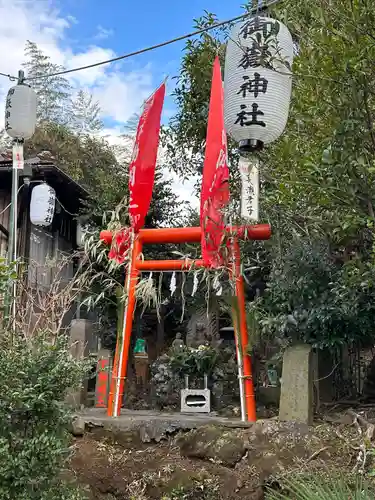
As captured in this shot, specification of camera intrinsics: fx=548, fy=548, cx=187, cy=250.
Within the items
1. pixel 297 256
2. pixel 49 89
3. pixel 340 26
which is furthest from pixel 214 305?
pixel 49 89

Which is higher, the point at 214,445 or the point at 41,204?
the point at 41,204

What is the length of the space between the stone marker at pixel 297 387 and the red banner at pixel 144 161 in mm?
3334

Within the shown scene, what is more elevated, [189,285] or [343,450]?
[189,285]

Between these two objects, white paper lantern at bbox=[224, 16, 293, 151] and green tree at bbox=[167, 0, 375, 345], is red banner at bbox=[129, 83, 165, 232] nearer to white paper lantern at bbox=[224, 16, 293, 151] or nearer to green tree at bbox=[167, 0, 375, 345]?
green tree at bbox=[167, 0, 375, 345]

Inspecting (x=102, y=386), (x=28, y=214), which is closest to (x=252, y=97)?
(x=102, y=386)

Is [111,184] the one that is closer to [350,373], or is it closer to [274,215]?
[274,215]

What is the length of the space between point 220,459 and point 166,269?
3.26m

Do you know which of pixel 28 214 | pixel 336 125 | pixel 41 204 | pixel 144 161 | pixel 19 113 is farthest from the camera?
pixel 28 214

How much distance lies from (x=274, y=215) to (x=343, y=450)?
4112 millimetres

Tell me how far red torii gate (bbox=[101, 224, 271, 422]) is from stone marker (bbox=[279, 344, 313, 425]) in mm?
745

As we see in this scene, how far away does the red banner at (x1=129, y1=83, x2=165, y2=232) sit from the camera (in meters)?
8.95

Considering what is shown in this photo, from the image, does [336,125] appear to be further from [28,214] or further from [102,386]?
[28,214]

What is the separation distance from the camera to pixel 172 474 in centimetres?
695

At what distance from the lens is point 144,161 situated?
902 cm
